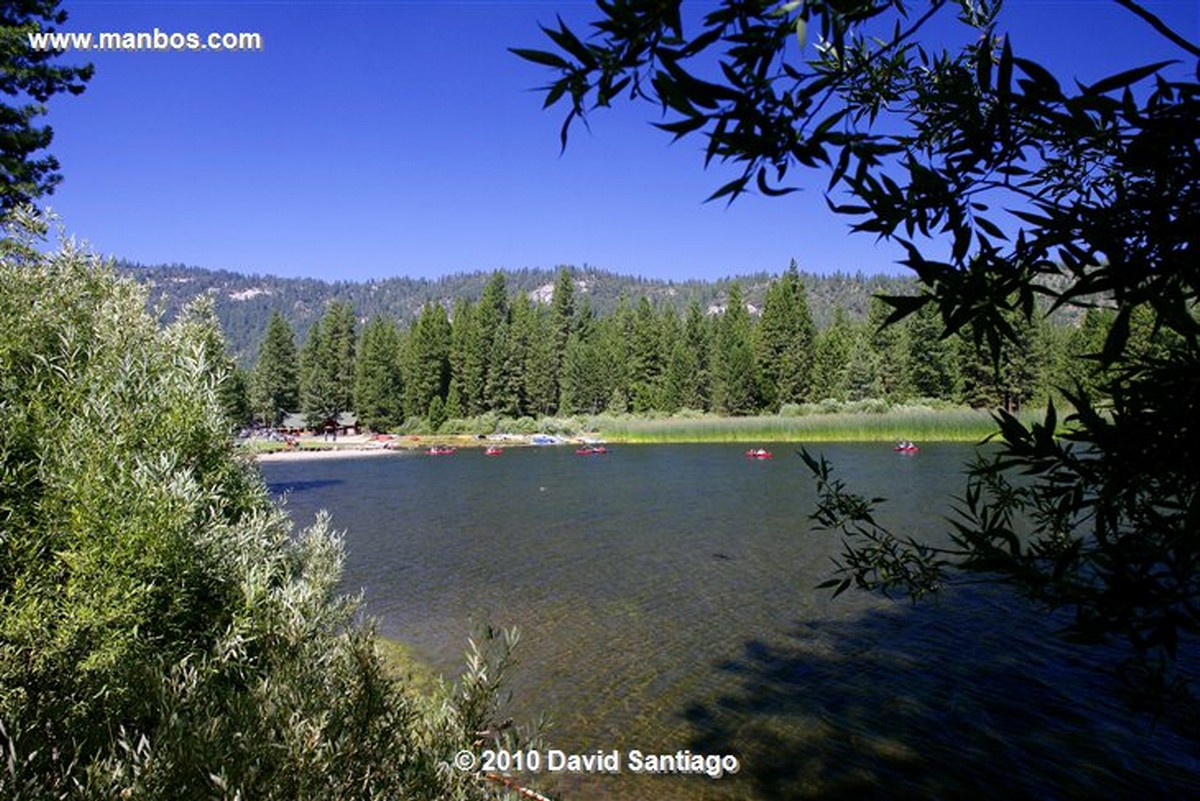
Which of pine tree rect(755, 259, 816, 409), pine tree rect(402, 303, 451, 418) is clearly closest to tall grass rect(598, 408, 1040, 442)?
pine tree rect(755, 259, 816, 409)

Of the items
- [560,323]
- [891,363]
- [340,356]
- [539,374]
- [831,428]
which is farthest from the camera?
[340,356]

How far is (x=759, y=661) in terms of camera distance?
1243 centimetres

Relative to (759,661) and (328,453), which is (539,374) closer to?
(328,453)

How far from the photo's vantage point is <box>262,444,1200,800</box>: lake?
861 centimetres

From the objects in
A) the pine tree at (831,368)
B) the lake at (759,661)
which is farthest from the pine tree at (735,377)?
the lake at (759,661)

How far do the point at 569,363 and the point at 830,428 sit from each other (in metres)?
42.3

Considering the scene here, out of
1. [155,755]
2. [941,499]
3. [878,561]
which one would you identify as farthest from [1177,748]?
[941,499]

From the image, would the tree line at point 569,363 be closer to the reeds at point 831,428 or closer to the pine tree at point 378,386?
the pine tree at point 378,386

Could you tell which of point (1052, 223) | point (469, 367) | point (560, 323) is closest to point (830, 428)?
point (560, 323)

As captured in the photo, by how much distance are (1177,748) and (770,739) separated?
17.1 ft

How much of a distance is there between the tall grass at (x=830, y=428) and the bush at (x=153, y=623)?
176ft

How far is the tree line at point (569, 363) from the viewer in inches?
3349

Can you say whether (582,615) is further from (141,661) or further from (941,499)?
(941,499)

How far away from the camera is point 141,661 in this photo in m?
4.19
